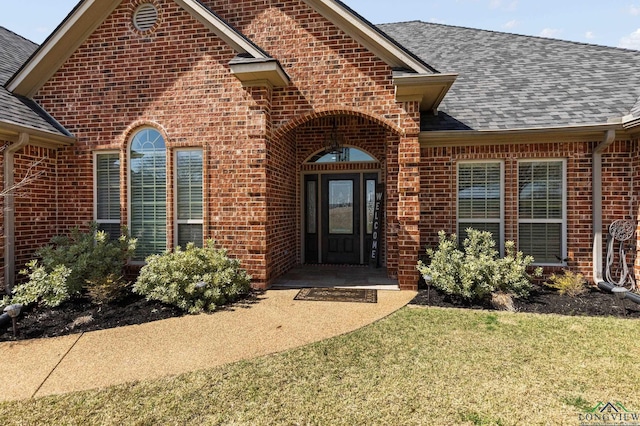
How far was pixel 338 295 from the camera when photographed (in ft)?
19.9

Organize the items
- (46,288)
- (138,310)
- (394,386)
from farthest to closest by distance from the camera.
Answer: (138,310)
(46,288)
(394,386)

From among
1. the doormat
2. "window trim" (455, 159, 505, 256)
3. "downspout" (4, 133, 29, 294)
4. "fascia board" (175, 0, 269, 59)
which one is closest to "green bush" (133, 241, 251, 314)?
the doormat

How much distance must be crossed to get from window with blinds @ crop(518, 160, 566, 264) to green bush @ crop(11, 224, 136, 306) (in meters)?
7.54

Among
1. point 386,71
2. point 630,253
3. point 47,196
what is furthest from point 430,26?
point 47,196

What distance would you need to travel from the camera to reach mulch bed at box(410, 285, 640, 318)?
5150 mm

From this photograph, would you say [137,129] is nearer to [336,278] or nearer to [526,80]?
[336,278]

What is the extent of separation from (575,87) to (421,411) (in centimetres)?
794

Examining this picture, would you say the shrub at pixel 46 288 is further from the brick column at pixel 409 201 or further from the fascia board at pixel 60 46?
the brick column at pixel 409 201

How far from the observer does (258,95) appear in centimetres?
624

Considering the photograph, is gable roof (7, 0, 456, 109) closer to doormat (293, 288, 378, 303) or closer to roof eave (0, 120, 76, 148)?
roof eave (0, 120, 76, 148)

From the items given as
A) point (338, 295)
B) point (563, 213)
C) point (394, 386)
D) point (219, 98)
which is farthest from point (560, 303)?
point (219, 98)

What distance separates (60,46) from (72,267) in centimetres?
441

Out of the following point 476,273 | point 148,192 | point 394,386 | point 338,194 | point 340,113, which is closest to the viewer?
point 394,386

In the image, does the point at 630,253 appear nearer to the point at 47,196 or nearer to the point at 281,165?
the point at 281,165
